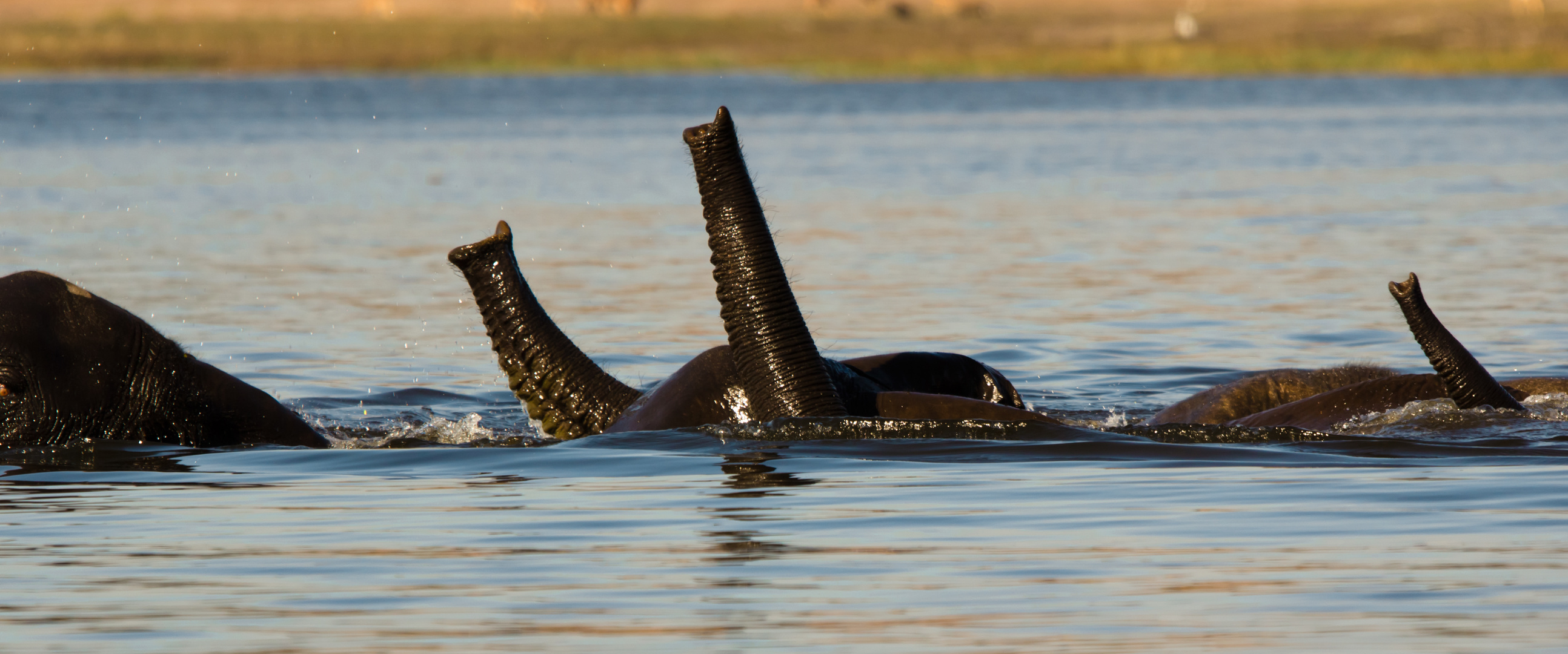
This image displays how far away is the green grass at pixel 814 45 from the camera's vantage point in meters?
62.7

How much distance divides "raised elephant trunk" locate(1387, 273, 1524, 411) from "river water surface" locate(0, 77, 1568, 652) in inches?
5.0

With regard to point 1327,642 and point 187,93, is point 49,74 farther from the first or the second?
point 1327,642

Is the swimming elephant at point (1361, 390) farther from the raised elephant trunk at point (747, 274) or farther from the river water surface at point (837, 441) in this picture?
the raised elephant trunk at point (747, 274)

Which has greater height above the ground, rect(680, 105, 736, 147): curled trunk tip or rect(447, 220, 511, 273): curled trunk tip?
rect(680, 105, 736, 147): curled trunk tip

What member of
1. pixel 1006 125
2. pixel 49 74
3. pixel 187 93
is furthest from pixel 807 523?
pixel 49 74

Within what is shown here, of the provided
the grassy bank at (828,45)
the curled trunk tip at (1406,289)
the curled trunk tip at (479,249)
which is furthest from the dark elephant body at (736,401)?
the grassy bank at (828,45)

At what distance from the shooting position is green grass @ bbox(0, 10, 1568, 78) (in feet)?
206

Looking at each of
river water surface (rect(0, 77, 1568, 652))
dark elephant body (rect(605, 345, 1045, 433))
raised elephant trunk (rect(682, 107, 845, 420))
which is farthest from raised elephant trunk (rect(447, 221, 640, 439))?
raised elephant trunk (rect(682, 107, 845, 420))

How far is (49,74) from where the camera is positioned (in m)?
75.0

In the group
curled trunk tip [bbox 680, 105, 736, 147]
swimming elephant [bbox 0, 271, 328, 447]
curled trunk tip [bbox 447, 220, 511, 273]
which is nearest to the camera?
swimming elephant [bbox 0, 271, 328, 447]

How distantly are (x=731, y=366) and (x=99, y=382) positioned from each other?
235 centimetres

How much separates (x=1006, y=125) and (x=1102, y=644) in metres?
38.3

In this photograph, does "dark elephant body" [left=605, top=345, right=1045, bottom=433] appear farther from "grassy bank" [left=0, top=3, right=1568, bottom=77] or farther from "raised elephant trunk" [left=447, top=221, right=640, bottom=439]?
"grassy bank" [left=0, top=3, right=1568, bottom=77]

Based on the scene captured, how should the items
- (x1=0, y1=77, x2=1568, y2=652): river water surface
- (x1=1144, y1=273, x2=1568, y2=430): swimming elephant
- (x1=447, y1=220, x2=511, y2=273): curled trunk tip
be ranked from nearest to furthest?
1. (x1=0, y1=77, x2=1568, y2=652): river water surface
2. (x1=1144, y1=273, x2=1568, y2=430): swimming elephant
3. (x1=447, y1=220, x2=511, y2=273): curled trunk tip
